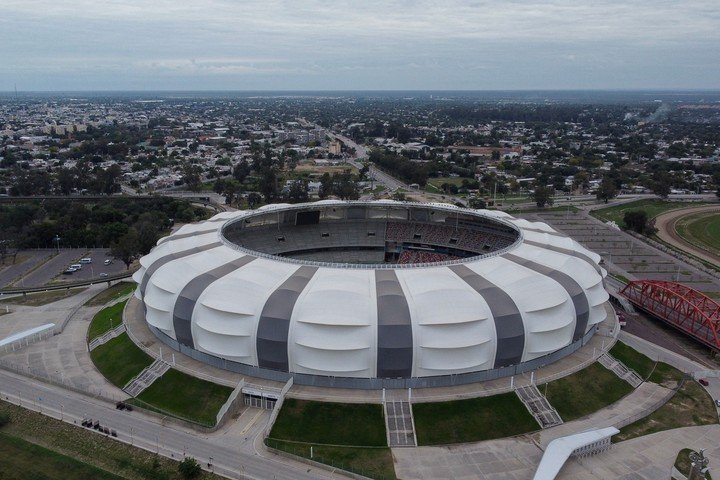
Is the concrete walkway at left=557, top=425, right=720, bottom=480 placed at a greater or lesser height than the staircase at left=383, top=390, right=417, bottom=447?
lesser

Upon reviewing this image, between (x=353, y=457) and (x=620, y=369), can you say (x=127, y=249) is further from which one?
(x=620, y=369)

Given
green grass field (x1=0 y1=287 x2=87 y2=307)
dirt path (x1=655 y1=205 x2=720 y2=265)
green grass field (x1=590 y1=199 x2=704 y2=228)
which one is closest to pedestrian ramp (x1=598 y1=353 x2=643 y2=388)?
dirt path (x1=655 y1=205 x2=720 y2=265)

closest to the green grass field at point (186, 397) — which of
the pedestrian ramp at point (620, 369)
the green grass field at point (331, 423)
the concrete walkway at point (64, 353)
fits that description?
the concrete walkway at point (64, 353)

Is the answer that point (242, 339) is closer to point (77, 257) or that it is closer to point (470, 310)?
point (470, 310)

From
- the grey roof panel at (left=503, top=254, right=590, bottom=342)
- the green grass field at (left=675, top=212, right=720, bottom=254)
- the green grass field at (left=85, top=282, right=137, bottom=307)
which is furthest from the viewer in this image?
the green grass field at (left=675, top=212, right=720, bottom=254)

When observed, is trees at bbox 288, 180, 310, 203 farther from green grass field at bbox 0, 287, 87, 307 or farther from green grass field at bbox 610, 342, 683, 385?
green grass field at bbox 610, 342, 683, 385

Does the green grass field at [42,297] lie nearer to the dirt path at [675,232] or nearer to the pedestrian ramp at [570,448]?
the pedestrian ramp at [570,448]
